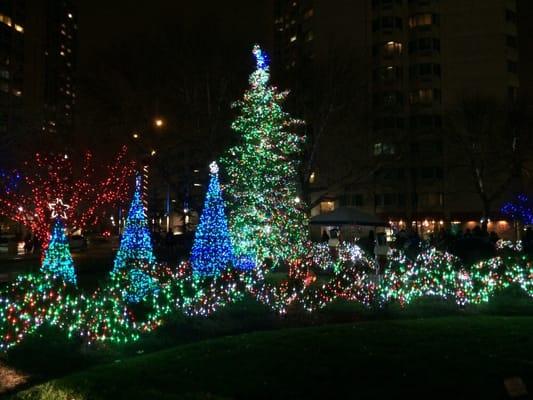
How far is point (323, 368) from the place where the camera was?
733 cm

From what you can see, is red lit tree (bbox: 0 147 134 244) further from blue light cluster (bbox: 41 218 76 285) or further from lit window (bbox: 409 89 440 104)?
lit window (bbox: 409 89 440 104)

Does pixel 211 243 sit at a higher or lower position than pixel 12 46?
lower

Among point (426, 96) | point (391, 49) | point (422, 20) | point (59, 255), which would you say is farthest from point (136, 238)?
point (422, 20)

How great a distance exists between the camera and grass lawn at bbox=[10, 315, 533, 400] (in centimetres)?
647

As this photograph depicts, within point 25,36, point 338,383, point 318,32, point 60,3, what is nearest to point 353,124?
point 338,383

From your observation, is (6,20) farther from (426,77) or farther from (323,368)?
(323,368)

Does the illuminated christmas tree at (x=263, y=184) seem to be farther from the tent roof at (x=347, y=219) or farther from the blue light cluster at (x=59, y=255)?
the blue light cluster at (x=59, y=255)

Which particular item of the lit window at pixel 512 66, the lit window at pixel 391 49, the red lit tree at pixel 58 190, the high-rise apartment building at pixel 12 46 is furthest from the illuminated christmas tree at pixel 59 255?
the high-rise apartment building at pixel 12 46

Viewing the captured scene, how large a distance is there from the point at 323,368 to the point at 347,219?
14044 millimetres

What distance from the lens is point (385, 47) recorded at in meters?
61.7

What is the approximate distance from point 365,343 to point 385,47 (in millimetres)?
57484

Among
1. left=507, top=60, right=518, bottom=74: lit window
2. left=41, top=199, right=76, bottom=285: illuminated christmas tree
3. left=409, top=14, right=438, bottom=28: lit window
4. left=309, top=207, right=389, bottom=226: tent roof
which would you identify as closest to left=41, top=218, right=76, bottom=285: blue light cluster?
left=41, top=199, right=76, bottom=285: illuminated christmas tree

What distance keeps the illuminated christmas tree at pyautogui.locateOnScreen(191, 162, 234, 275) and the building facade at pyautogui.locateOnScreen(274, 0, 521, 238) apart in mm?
37407

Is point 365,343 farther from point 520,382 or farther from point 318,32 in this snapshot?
point 318,32
